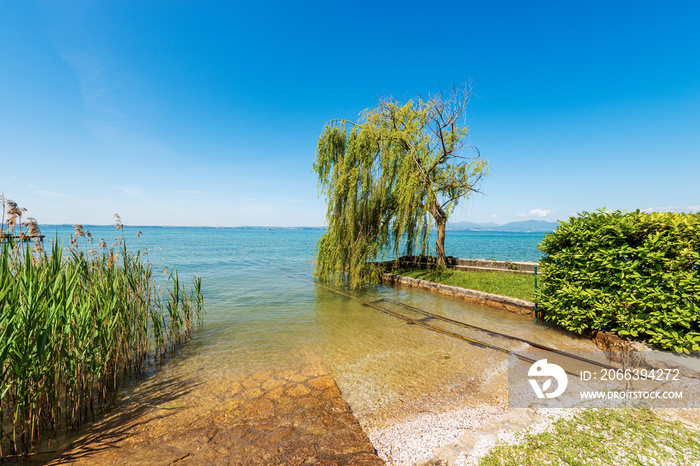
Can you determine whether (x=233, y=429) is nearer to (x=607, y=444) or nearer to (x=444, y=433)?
(x=444, y=433)

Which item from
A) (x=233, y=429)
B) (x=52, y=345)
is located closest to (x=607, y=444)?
(x=233, y=429)

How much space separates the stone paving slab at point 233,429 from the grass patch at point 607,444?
148cm

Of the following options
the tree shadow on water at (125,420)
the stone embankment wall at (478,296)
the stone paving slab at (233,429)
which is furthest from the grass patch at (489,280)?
the tree shadow on water at (125,420)

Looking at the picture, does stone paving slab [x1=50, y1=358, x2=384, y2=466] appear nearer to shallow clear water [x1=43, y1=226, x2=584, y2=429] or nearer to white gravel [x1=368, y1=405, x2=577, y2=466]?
Answer: white gravel [x1=368, y1=405, x2=577, y2=466]

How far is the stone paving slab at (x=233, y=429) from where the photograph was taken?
9.98 ft

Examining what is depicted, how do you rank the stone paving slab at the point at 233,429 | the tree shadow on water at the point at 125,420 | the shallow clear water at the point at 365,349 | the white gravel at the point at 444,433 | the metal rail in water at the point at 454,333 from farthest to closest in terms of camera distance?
the metal rail in water at the point at 454,333, the shallow clear water at the point at 365,349, the tree shadow on water at the point at 125,420, the stone paving slab at the point at 233,429, the white gravel at the point at 444,433

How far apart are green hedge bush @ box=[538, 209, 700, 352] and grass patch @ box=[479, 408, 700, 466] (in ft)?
8.08

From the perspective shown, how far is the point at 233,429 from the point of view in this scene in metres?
3.57

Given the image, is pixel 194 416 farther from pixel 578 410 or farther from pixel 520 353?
pixel 520 353

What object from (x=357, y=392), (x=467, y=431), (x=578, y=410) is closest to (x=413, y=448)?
(x=467, y=431)

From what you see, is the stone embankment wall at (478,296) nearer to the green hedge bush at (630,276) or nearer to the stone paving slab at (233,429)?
the green hedge bush at (630,276)

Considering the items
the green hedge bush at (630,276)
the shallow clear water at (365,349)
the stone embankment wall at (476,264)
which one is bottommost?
the shallow clear water at (365,349)

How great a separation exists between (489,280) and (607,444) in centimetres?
940

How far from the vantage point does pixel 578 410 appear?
349 cm
